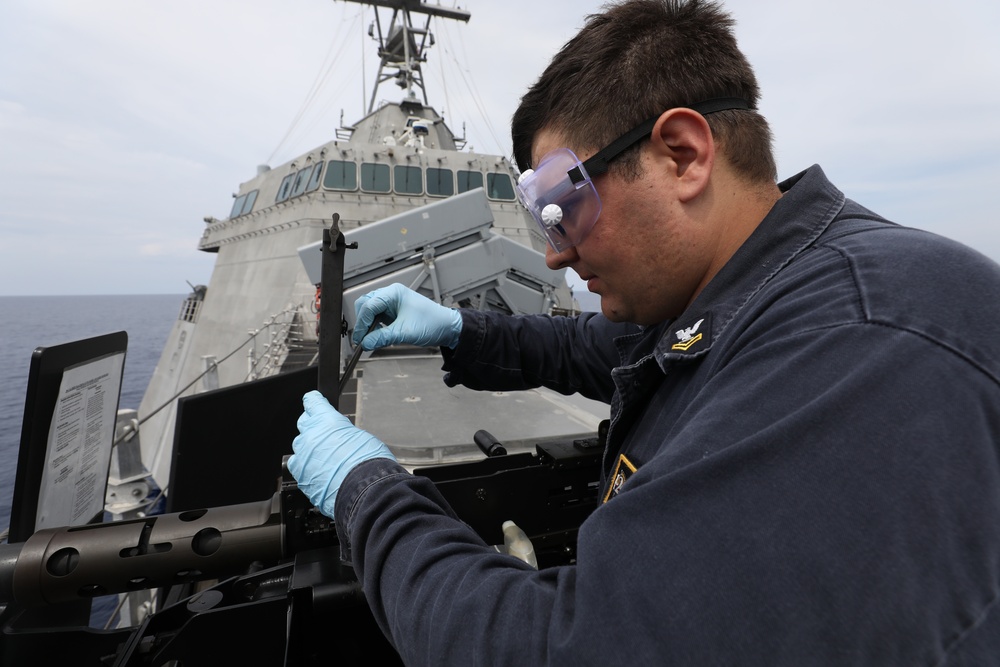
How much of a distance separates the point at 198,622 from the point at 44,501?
0.61m

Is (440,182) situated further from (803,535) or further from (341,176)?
(803,535)

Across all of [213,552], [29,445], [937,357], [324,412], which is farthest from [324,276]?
[937,357]

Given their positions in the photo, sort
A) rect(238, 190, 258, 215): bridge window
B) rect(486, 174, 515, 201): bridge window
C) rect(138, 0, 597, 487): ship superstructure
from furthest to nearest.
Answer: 1. rect(238, 190, 258, 215): bridge window
2. rect(486, 174, 515, 201): bridge window
3. rect(138, 0, 597, 487): ship superstructure

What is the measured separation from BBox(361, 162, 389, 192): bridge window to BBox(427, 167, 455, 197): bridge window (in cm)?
90

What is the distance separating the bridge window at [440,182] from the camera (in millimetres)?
10406

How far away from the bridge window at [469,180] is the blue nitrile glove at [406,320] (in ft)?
28.0

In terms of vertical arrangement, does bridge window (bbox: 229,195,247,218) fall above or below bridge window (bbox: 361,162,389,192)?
above

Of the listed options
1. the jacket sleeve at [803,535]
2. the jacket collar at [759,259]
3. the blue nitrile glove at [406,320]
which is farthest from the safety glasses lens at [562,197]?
the blue nitrile glove at [406,320]

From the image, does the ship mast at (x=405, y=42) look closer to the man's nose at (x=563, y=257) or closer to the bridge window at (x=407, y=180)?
the bridge window at (x=407, y=180)

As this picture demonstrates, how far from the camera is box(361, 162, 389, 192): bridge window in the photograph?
9.88m

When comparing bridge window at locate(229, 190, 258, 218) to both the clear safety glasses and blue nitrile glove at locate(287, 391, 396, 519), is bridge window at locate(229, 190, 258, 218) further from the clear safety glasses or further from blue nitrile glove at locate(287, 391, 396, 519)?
the clear safety glasses

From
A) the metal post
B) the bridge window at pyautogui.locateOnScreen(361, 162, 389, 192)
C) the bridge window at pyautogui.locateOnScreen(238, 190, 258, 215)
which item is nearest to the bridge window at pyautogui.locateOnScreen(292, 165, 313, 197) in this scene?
the bridge window at pyautogui.locateOnScreen(361, 162, 389, 192)

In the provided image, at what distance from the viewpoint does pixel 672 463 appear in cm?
69

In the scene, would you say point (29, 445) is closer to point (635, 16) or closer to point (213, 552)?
point (213, 552)
